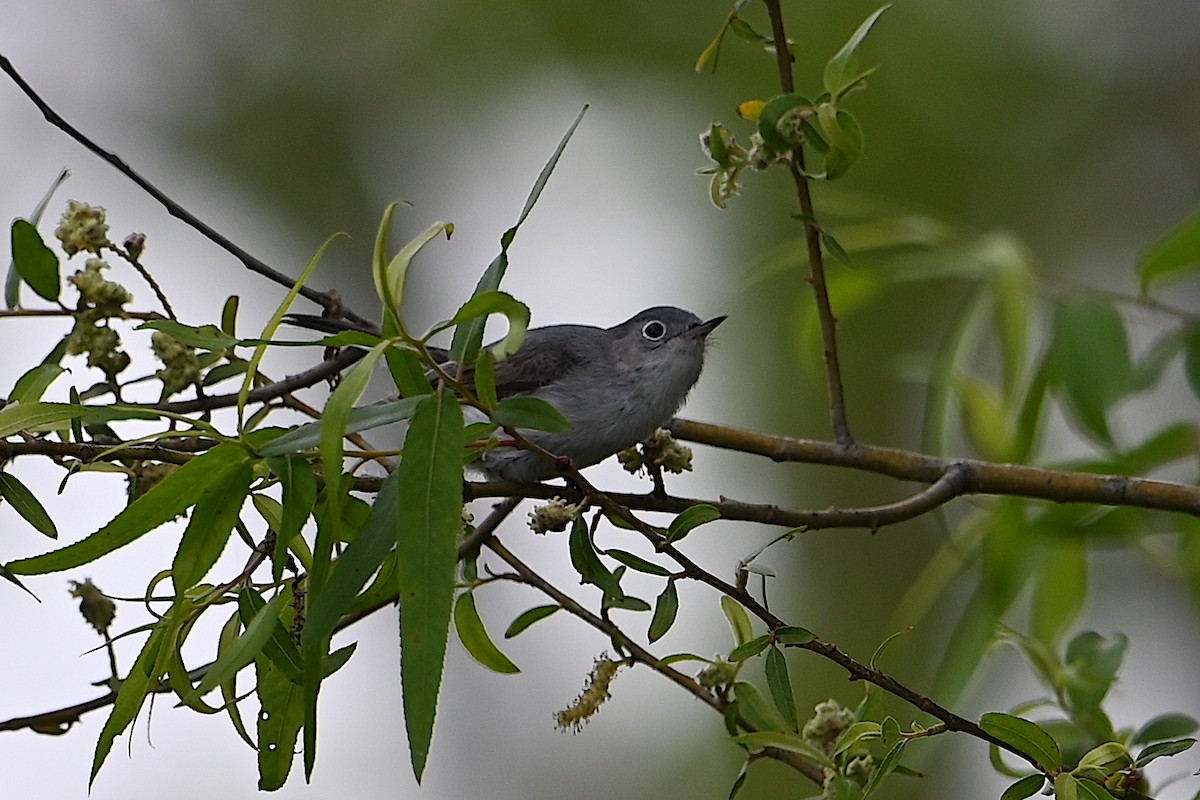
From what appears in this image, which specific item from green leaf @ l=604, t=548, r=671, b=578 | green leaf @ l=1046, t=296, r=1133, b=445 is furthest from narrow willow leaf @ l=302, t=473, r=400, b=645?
green leaf @ l=1046, t=296, r=1133, b=445

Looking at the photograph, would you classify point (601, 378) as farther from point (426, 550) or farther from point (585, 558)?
point (426, 550)

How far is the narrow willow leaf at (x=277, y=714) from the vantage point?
1104mm

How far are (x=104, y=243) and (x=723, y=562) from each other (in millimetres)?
3601

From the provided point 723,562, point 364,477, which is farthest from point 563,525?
point 723,562

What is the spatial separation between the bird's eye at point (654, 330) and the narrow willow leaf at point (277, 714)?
143 cm

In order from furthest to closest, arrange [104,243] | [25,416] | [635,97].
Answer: [635,97] < [104,243] < [25,416]

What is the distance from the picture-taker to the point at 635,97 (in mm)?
6180

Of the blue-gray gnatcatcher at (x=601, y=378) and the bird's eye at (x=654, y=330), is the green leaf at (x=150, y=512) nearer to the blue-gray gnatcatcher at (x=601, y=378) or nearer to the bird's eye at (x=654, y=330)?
the blue-gray gnatcatcher at (x=601, y=378)

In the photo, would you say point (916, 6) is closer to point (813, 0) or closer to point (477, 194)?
point (813, 0)

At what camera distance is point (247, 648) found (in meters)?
0.99

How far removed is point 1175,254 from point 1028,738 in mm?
1087

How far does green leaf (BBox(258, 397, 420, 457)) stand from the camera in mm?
972

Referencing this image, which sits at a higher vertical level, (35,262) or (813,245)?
(813,245)

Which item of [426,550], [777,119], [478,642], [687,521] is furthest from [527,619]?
[777,119]
